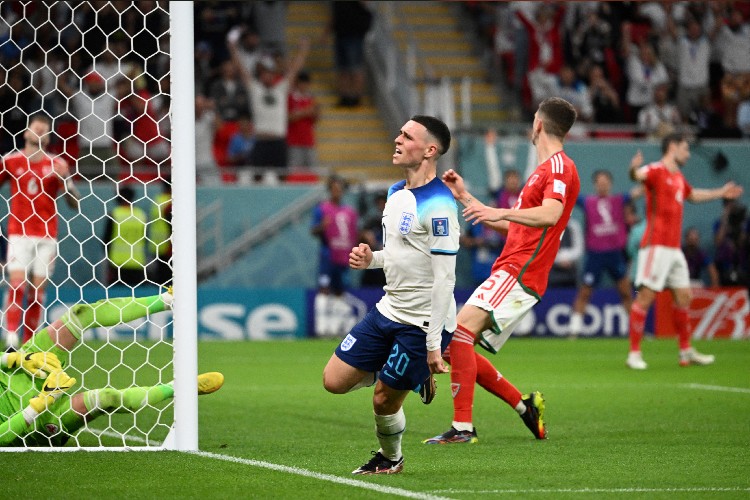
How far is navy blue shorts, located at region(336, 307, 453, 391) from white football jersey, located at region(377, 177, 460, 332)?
6 cm

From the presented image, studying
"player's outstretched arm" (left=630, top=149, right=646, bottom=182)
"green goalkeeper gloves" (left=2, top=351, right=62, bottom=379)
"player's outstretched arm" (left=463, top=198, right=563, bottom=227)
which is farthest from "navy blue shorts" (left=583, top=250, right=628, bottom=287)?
"green goalkeeper gloves" (left=2, top=351, right=62, bottom=379)

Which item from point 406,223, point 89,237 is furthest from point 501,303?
point 89,237

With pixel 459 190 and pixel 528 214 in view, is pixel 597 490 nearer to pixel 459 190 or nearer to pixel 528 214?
pixel 459 190

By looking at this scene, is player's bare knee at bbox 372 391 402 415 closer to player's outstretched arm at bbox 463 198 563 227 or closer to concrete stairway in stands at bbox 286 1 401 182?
player's outstretched arm at bbox 463 198 563 227

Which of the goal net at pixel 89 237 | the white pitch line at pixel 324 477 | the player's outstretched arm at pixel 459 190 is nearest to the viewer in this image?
the white pitch line at pixel 324 477

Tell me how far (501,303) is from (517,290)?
5.9 inches

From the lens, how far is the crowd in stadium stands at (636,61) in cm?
1975

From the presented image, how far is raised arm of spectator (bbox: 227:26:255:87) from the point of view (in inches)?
749

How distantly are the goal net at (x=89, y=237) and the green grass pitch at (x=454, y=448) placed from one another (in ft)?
1.08

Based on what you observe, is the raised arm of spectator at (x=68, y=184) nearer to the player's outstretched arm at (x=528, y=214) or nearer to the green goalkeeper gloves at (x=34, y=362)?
the green goalkeeper gloves at (x=34, y=362)

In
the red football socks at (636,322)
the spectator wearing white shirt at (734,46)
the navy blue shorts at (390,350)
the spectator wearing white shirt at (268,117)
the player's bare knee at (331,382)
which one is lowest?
the red football socks at (636,322)

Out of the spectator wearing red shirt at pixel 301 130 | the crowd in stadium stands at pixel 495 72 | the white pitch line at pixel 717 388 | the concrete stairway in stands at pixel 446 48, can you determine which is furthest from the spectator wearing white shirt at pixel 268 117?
the white pitch line at pixel 717 388

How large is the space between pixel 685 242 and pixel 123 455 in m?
12.9

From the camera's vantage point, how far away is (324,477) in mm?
5930
